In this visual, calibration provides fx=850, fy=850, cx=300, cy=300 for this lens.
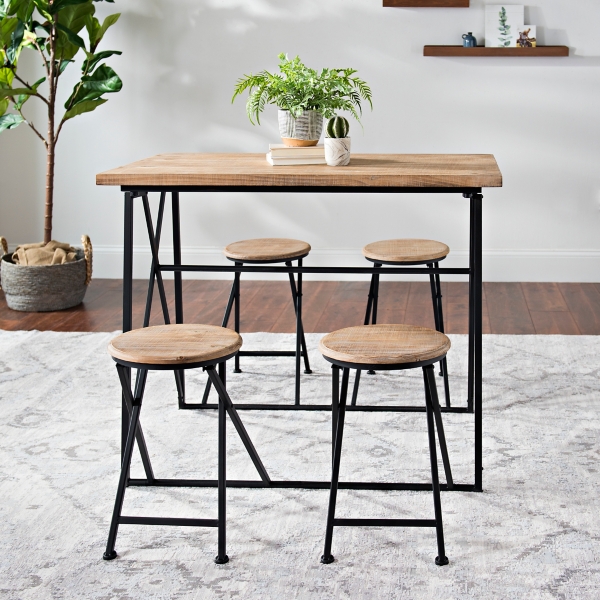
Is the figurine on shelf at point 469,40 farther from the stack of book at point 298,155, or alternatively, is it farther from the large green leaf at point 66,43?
the stack of book at point 298,155

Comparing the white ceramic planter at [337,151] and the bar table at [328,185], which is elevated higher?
the white ceramic planter at [337,151]

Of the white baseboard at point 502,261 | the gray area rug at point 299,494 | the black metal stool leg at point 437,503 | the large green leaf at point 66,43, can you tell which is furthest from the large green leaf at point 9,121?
the black metal stool leg at point 437,503

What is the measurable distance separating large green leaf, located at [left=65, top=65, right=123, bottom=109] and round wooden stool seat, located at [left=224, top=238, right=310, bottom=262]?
5.85 ft

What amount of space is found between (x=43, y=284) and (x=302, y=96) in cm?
240

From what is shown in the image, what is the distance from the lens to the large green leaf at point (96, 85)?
4.60 metres

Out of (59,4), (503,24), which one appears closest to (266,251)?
(59,4)

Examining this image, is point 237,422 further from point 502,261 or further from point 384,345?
point 502,261

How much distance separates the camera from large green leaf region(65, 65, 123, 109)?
4.60m

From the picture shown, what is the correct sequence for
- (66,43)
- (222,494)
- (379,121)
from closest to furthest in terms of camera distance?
1. (222,494)
2. (66,43)
3. (379,121)

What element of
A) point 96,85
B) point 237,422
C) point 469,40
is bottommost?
point 237,422

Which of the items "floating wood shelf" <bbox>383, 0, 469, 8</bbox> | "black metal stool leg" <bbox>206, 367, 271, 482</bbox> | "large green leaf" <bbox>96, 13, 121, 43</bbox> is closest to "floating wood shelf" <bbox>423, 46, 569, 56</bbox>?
"floating wood shelf" <bbox>383, 0, 469, 8</bbox>

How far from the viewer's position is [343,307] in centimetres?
472

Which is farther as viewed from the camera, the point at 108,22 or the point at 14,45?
the point at 108,22

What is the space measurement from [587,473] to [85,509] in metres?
1.50
